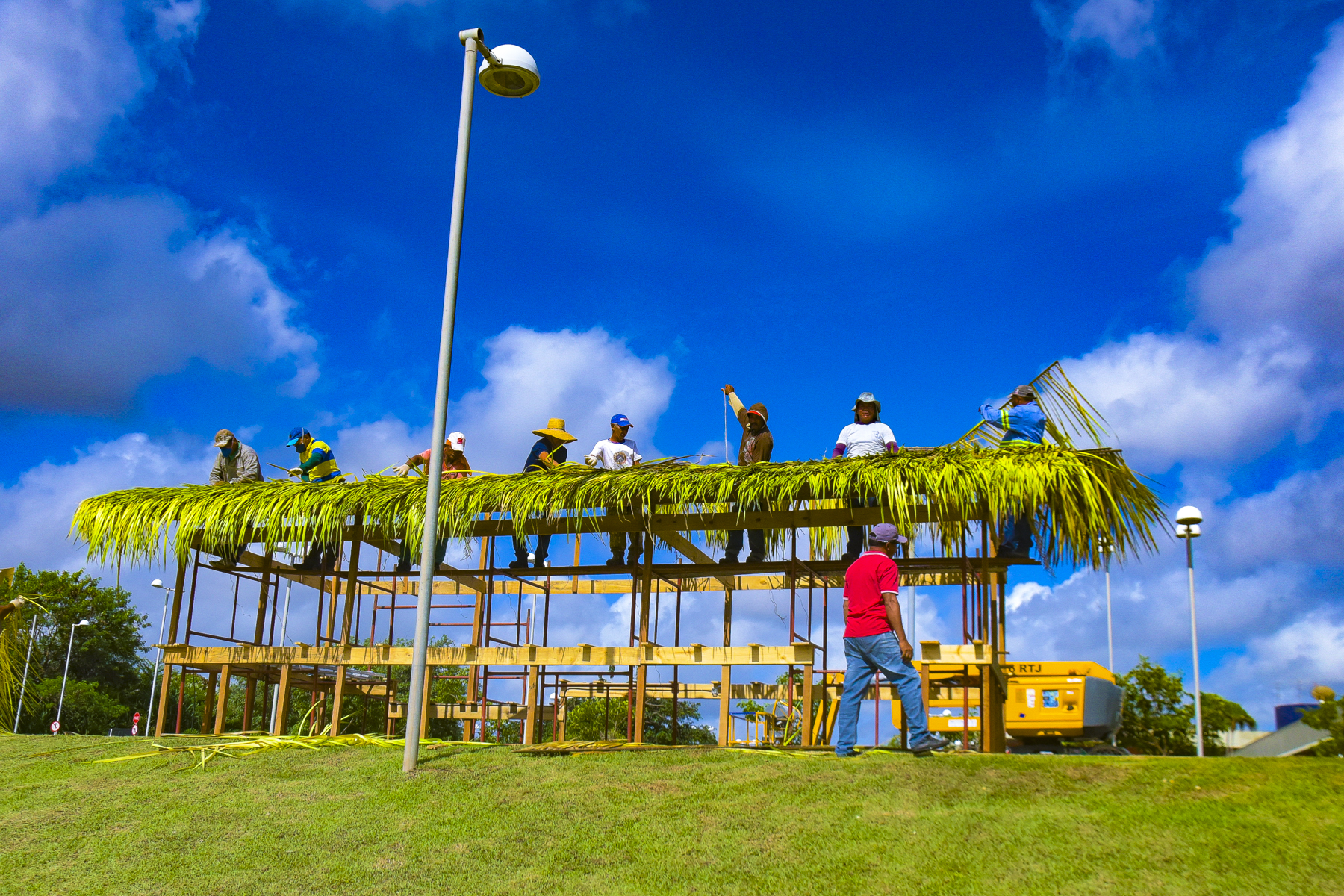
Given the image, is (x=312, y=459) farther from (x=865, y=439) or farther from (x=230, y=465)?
(x=865, y=439)

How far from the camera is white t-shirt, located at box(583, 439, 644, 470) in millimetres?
12533

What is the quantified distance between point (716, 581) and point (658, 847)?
9525 millimetres

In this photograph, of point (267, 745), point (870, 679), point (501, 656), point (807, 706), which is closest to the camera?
point (870, 679)

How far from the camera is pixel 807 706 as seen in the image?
33.5 feet

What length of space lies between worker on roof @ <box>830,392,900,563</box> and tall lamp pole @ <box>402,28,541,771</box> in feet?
13.0

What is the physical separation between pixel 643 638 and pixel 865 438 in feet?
10.00

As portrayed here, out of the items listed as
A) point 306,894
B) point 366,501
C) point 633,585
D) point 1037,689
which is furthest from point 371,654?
point 1037,689

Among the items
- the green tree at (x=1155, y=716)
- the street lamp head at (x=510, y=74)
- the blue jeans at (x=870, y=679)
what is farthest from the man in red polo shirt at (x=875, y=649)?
the green tree at (x=1155, y=716)

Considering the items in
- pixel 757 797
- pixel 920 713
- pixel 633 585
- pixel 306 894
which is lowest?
pixel 306 894

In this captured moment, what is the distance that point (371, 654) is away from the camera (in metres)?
12.0

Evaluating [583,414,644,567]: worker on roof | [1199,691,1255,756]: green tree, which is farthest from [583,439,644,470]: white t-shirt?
[1199,691,1255,756]: green tree

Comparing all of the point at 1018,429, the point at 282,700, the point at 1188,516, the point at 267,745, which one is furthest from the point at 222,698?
the point at 1188,516

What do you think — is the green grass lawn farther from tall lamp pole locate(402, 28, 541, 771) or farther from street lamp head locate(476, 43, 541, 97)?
street lamp head locate(476, 43, 541, 97)

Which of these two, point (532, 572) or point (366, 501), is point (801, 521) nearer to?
point (532, 572)
